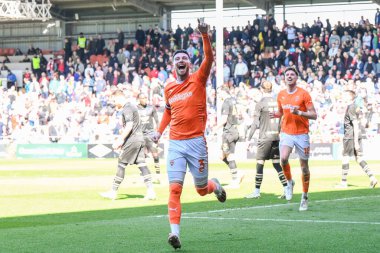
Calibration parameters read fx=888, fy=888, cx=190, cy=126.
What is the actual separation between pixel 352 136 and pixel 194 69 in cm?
2556

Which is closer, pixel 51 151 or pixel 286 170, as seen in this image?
pixel 286 170

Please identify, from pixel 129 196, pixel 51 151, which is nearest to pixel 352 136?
pixel 129 196

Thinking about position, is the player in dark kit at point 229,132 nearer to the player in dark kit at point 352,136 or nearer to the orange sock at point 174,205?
the player in dark kit at point 352,136

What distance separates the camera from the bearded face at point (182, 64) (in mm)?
11466

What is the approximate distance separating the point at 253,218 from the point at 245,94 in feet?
90.0

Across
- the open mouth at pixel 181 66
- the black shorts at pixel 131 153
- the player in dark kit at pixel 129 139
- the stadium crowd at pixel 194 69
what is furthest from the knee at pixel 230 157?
the stadium crowd at pixel 194 69

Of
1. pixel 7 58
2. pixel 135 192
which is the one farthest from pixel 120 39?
pixel 135 192

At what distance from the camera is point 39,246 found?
11289 mm

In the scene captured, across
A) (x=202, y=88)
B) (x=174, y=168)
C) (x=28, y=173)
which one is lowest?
(x=28, y=173)

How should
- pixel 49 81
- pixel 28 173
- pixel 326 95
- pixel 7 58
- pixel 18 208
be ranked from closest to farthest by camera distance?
1. pixel 18 208
2. pixel 28 173
3. pixel 326 95
4. pixel 49 81
5. pixel 7 58

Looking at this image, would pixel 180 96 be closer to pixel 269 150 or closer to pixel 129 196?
pixel 269 150

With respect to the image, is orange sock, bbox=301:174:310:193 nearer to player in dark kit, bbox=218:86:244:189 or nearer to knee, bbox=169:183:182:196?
knee, bbox=169:183:182:196

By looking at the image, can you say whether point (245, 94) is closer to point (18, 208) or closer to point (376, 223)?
point (18, 208)

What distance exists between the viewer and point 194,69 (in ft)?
155
